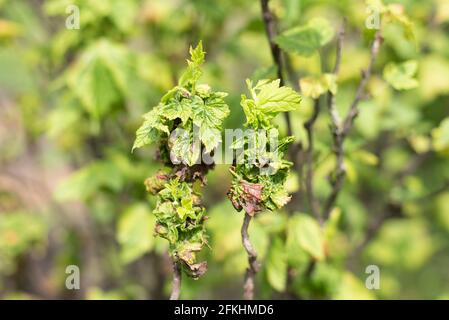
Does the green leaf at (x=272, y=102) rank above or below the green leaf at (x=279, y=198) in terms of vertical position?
above

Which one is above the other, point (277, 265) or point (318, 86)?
point (318, 86)

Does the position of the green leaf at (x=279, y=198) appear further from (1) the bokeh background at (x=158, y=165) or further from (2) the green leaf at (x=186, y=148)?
(1) the bokeh background at (x=158, y=165)

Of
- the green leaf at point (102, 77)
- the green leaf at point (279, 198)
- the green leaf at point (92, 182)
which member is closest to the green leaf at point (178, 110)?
the green leaf at point (279, 198)

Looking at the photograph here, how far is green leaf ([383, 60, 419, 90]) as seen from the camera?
4.96ft

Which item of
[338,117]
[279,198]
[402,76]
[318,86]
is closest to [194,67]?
[279,198]

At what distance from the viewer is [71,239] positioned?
8.89 feet

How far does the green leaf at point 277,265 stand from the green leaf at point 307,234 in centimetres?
5

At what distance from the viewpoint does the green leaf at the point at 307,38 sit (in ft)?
4.69

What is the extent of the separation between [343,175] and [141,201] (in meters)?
0.77

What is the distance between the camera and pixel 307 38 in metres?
1.49

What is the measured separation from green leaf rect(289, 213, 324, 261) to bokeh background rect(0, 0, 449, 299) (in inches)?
0.4

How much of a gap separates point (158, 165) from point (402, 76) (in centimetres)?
91

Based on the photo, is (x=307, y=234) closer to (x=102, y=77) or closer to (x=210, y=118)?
(x=210, y=118)
